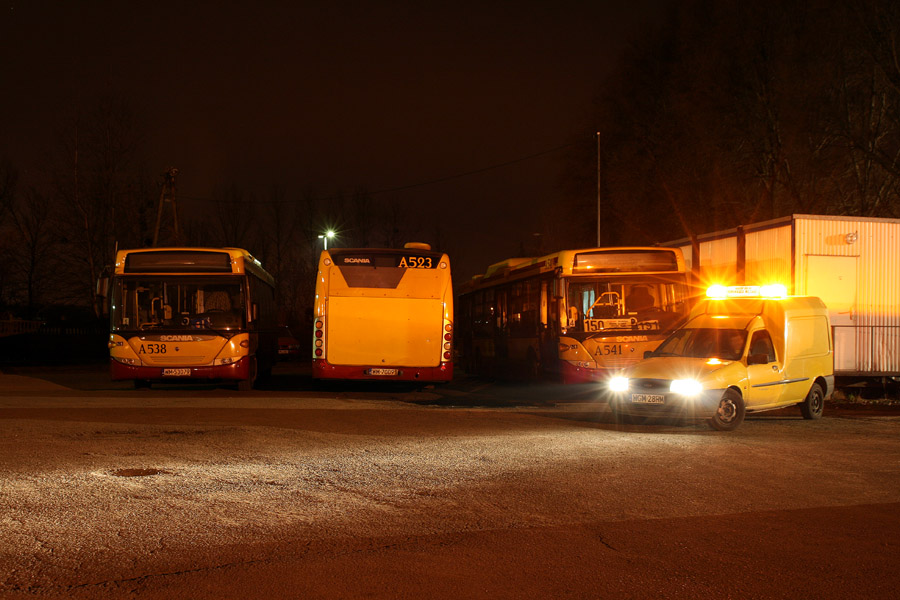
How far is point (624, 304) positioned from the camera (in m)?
18.9

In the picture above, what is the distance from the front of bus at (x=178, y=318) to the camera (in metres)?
18.3

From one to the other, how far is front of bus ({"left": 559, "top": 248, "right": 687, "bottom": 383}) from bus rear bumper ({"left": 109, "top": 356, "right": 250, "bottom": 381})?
7.07m

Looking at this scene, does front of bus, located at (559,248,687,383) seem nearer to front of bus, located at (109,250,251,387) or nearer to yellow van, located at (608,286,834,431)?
yellow van, located at (608,286,834,431)

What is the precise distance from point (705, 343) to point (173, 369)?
35.7 feet

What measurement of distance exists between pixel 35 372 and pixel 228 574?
2796 centimetres

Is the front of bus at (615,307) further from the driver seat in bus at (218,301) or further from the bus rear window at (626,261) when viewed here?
the driver seat in bus at (218,301)

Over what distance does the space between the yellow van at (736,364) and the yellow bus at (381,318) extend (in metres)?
5.25

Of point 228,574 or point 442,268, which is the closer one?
point 228,574

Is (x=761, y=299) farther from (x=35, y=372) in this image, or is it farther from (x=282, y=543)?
(x=35, y=372)

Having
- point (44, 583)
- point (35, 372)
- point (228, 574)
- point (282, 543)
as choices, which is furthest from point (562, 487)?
point (35, 372)

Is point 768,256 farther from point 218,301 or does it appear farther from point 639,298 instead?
point 218,301

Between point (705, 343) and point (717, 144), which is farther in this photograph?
point (717, 144)

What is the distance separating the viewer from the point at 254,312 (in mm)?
19609

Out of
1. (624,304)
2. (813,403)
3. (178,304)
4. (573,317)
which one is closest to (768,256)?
(624,304)
